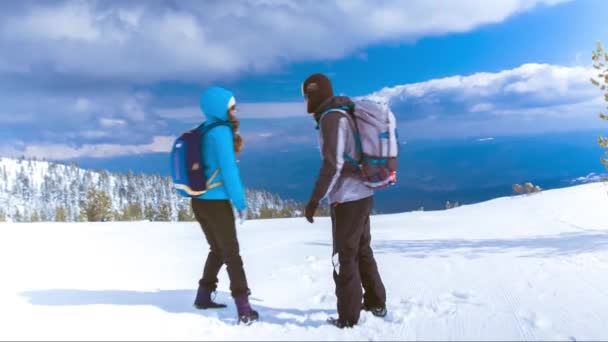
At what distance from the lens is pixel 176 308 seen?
5312 millimetres

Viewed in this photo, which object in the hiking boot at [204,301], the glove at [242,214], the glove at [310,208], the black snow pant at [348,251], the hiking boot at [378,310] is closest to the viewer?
the glove at [310,208]

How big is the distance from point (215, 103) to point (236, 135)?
1.29 ft

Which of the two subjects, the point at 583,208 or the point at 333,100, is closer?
the point at 333,100

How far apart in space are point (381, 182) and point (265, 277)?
3535 millimetres

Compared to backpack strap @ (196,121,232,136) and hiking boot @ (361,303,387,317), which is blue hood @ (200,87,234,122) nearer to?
backpack strap @ (196,121,232,136)

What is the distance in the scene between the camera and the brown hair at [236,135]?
463 centimetres

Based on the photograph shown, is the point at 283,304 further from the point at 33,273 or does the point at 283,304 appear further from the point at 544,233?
the point at 544,233

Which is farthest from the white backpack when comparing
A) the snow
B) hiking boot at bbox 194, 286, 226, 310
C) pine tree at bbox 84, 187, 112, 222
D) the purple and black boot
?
pine tree at bbox 84, 187, 112, 222

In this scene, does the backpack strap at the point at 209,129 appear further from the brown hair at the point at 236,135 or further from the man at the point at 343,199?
the man at the point at 343,199

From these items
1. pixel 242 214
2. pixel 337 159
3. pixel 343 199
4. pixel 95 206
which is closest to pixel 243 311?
pixel 242 214

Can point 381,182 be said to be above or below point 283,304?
above

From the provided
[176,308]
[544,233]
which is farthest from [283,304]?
[544,233]

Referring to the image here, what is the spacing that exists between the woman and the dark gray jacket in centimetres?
85

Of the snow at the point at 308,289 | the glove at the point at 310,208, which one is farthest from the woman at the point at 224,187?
the glove at the point at 310,208
